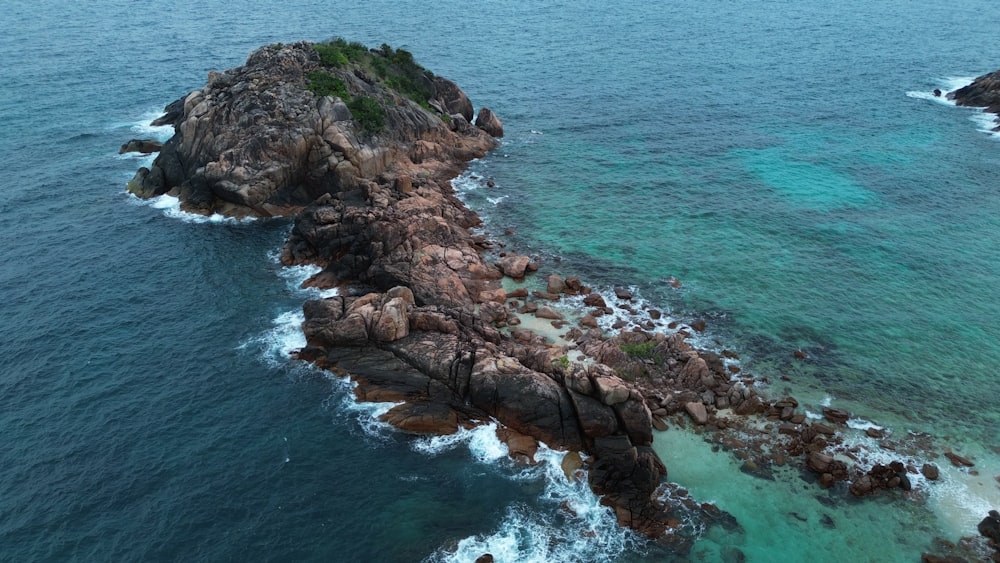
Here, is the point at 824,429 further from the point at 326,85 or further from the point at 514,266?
the point at 326,85

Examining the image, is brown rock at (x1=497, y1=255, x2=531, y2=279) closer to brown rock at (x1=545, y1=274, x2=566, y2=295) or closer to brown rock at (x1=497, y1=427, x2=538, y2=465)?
brown rock at (x1=545, y1=274, x2=566, y2=295)

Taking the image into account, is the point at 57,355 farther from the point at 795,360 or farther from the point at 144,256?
the point at 795,360

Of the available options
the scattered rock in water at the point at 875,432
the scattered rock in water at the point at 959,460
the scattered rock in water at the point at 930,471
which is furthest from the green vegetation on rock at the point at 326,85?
the scattered rock in water at the point at 959,460

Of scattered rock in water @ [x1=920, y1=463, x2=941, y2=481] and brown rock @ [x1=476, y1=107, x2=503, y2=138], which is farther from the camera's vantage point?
brown rock @ [x1=476, y1=107, x2=503, y2=138]

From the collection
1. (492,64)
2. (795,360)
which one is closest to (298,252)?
(795,360)

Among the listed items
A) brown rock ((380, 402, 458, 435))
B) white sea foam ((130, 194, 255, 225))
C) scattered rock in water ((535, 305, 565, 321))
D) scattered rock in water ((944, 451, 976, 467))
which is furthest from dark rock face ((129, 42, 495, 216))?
scattered rock in water ((944, 451, 976, 467))

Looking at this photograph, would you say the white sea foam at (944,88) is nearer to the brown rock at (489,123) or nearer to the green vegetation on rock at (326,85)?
the brown rock at (489,123)

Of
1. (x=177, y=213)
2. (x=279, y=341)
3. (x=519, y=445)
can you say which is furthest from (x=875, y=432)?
(x=177, y=213)
